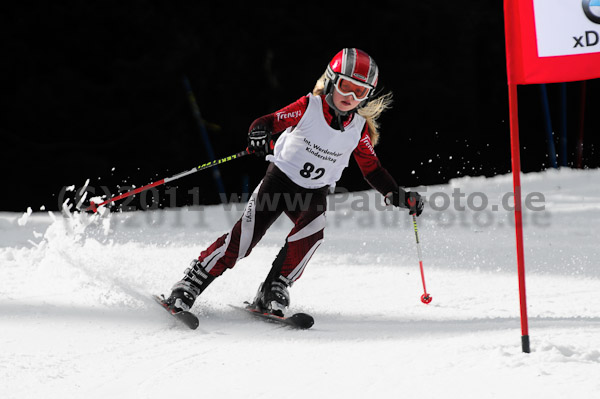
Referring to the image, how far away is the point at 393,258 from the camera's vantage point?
5.61 metres

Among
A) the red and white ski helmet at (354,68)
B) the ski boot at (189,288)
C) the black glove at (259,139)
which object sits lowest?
the ski boot at (189,288)

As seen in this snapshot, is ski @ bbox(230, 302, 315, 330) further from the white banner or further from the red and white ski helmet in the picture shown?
the white banner

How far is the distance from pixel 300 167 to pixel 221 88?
9.20m

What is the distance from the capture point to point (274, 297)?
3.82 meters

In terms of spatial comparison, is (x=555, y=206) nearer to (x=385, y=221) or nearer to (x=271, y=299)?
(x=385, y=221)

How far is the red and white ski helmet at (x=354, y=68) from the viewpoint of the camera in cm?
364

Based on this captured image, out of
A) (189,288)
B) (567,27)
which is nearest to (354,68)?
(567,27)

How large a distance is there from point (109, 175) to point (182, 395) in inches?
383

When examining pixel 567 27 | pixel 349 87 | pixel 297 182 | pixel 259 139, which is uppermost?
pixel 567 27

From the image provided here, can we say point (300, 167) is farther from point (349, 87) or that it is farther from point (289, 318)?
point (289, 318)

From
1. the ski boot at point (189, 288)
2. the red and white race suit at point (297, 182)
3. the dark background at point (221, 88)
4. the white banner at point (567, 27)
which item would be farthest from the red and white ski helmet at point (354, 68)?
the dark background at point (221, 88)

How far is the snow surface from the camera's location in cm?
258

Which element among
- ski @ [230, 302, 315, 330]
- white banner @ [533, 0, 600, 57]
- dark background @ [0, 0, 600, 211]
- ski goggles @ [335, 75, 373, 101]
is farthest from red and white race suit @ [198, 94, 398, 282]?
dark background @ [0, 0, 600, 211]

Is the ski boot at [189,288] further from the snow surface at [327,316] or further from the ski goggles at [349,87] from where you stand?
the ski goggles at [349,87]
